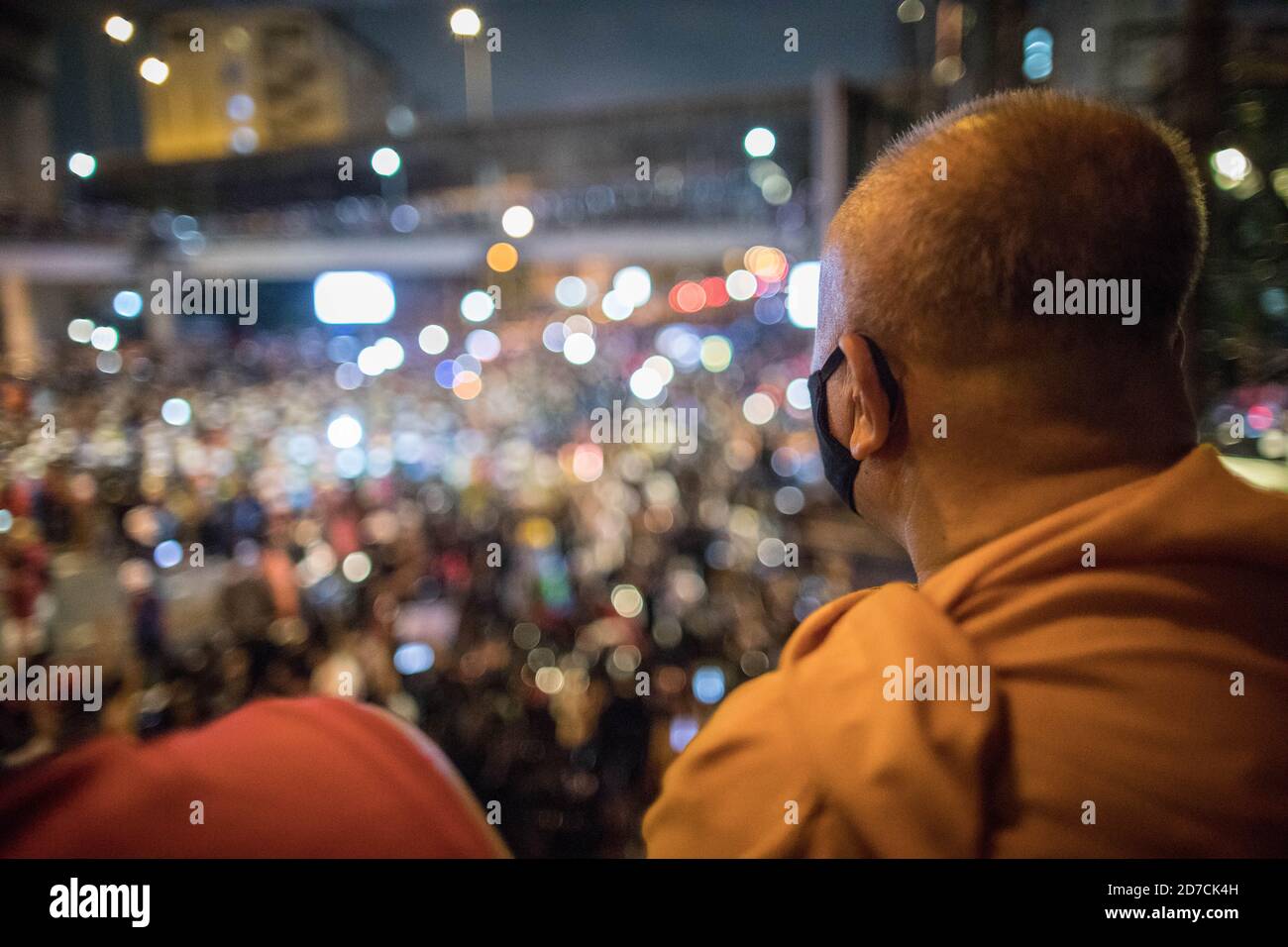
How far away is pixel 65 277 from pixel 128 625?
10.2 feet

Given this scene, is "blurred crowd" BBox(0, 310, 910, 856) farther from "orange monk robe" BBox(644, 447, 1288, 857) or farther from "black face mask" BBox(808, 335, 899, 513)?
"black face mask" BBox(808, 335, 899, 513)

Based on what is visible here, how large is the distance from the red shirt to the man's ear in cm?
63

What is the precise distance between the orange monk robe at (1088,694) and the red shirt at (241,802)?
→ 0.93 ft

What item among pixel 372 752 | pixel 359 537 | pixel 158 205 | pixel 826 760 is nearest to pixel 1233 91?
pixel 826 760

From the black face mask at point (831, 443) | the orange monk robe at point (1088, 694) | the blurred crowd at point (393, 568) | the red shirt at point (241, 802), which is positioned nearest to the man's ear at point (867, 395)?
the black face mask at point (831, 443)

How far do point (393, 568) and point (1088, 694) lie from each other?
8891 mm

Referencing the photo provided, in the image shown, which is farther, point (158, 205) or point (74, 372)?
point (158, 205)

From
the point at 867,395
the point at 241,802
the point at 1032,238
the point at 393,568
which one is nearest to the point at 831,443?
the point at 867,395

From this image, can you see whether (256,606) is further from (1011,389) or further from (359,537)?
(1011,389)

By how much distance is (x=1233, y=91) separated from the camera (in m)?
3.80

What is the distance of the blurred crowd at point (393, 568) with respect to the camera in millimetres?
4793
